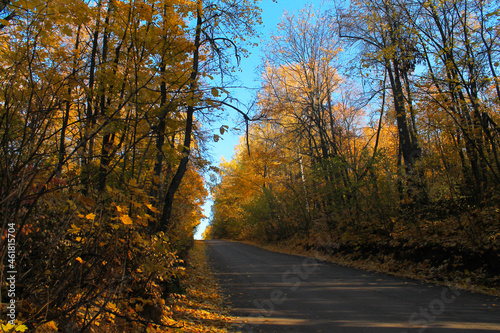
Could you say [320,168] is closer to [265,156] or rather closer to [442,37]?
[265,156]

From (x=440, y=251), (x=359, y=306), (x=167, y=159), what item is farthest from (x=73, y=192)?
(x=440, y=251)

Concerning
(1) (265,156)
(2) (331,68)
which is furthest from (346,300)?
(2) (331,68)

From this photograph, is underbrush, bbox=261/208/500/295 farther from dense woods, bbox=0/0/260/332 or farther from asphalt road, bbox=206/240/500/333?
dense woods, bbox=0/0/260/332

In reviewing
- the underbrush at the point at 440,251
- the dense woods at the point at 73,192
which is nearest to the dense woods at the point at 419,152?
the underbrush at the point at 440,251

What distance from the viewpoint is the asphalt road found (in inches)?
171

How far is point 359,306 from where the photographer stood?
17.5 feet

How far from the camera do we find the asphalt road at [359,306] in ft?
14.3

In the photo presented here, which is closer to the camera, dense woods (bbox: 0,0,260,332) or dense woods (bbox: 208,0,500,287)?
dense woods (bbox: 0,0,260,332)

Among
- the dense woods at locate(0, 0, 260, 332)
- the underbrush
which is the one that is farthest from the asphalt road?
the dense woods at locate(0, 0, 260, 332)

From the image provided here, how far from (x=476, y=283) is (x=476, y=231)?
1.60 metres

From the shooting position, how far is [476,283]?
21.4 ft

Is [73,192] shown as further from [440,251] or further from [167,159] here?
[440,251]

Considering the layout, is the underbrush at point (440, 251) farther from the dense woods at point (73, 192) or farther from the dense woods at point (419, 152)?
the dense woods at point (73, 192)

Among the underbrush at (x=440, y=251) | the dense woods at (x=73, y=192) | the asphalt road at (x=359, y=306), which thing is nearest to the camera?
the dense woods at (x=73, y=192)
